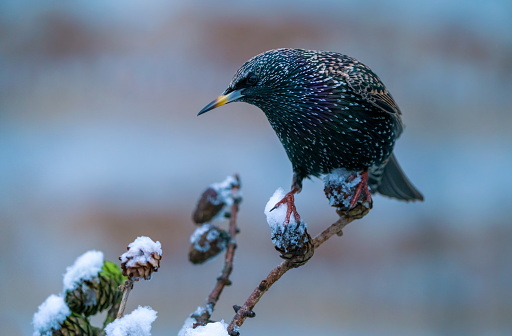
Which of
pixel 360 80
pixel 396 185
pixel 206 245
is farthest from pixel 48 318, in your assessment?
pixel 396 185

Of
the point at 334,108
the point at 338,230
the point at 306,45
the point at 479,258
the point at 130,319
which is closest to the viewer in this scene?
the point at 130,319

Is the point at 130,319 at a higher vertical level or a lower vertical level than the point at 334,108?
lower

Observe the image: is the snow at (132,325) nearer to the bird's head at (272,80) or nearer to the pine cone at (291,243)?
the pine cone at (291,243)

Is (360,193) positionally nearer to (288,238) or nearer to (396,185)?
(288,238)

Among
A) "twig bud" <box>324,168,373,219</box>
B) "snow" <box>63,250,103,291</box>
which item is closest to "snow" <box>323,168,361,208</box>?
"twig bud" <box>324,168,373,219</box>

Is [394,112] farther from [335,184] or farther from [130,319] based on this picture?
[130,319]

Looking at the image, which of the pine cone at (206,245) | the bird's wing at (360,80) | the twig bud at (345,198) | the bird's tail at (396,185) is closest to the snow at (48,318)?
the pine cone at (206,245)

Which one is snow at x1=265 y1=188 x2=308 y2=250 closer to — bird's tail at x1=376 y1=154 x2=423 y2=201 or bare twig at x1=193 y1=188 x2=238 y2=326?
bare twig at x1=193 y1=188 x2=238 y2=326

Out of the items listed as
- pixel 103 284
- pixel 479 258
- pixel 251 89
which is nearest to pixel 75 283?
pixel 103 284
